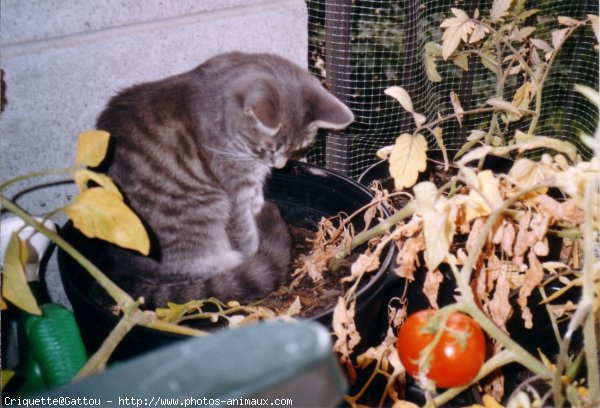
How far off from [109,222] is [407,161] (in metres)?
0.54

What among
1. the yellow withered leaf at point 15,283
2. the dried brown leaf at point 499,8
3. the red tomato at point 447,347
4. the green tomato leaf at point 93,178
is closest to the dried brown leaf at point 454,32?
the dried brown leaf at point 499,8

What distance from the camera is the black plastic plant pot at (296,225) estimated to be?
2.96 ft

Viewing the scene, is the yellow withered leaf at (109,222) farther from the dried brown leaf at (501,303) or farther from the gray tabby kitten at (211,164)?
the dried brown leaf at (501,303)

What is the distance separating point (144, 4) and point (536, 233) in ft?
3.54

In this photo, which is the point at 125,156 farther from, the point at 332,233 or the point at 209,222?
the point at 332,233

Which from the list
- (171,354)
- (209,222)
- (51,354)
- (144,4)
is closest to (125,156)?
(209,222)

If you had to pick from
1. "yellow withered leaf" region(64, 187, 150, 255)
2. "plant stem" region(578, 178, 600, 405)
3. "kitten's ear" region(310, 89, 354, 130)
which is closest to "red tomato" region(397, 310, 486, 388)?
"plant stem" region(578, 178, 600, 405)

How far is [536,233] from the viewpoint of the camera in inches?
31.4

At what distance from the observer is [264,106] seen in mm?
1202

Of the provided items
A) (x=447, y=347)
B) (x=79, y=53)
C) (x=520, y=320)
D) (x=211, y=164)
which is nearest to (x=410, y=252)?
(x=447, y=347)

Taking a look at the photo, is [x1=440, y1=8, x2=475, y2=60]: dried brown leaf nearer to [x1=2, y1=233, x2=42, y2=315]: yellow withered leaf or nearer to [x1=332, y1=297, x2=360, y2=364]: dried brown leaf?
[x1=332, y1=297, x2=360, y2=364]: dried brown leaf

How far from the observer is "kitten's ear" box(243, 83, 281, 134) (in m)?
1.20

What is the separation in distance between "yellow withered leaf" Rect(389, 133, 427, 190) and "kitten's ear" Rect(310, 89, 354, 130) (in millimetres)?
308

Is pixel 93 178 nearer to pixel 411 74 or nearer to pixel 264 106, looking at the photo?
pixel 264 106
